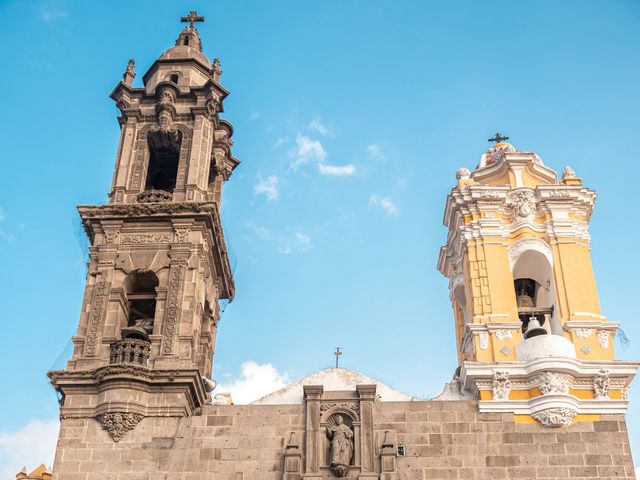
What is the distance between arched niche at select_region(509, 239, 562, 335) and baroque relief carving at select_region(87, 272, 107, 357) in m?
9.97

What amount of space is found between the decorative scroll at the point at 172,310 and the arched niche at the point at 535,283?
8.18 metres

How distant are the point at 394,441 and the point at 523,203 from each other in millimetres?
7437

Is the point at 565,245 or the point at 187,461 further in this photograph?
the point at 565,245

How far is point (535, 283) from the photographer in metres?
25.3

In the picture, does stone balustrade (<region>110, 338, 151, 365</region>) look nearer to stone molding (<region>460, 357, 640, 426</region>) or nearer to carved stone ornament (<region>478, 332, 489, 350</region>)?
stone molding (<region>460, 357, 640, 426</region>)

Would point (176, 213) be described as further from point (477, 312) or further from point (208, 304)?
point (477, 312)

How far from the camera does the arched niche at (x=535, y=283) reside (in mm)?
23750

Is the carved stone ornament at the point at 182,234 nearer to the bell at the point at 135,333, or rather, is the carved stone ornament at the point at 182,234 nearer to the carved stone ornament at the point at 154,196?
the carved stone ornament at the point at 154,196

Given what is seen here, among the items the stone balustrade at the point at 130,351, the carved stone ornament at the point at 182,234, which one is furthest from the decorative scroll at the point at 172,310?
the carved stone ornament at the point at 182,234

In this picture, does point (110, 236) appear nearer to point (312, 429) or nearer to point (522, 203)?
point (312, 429)

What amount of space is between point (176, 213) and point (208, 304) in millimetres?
2636

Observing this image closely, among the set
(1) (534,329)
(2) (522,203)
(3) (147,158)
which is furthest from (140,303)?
(2) (522,203)

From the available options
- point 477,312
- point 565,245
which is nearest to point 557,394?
point 477,312

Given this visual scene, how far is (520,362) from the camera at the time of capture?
21.6m
